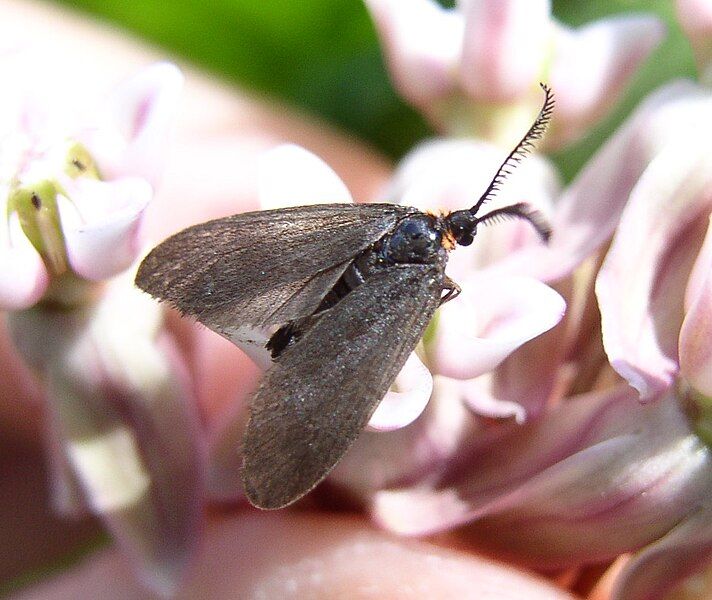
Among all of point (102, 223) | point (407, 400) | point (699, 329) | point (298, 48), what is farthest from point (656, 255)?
point (298, 48)

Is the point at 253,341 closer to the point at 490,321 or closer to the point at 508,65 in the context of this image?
the point at 490,321

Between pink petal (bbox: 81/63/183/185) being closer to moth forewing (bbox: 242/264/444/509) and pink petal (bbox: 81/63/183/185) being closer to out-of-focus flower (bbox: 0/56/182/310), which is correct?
out-of-focus flower (bbox: 0/56/182/310)

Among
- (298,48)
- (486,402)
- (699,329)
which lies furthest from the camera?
(298,48)

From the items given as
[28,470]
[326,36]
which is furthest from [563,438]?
[28,470]

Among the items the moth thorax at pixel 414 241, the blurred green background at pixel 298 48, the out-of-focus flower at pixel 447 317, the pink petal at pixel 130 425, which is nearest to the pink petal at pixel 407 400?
the out-of-focus flower at pixel 447 317

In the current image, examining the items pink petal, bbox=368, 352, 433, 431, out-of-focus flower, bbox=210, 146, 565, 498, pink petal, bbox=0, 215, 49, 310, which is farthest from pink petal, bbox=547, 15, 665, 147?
pink petal, bbox=0, 215, 49, 310

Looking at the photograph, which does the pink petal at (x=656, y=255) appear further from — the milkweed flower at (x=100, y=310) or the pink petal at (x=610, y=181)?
the milkweed flower at (x=100, y=310)
